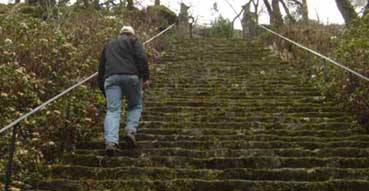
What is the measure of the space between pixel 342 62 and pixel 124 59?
14.4ft

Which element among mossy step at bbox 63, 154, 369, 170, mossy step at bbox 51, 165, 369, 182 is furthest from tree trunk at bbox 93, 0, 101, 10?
mossy step at bbox 51, 165, 369, 182

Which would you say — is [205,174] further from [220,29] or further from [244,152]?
[220,29]

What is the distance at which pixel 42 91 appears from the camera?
773cm

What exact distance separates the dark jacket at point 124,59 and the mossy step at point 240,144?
0.80m

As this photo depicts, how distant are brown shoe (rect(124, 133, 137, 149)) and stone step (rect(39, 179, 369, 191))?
44.4 inches

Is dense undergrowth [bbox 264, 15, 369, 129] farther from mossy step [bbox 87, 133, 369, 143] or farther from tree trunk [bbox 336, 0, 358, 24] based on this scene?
tree trunk [bbox 336, 0, 358, 24]

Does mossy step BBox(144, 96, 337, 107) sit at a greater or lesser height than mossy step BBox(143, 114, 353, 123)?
greater

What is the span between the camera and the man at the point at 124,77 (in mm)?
6922

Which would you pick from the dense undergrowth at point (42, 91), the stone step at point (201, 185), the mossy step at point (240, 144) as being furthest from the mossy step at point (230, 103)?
the stone step at point (201, 185)

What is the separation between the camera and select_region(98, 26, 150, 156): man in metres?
6.92

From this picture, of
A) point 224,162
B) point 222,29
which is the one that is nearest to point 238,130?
point 224,162

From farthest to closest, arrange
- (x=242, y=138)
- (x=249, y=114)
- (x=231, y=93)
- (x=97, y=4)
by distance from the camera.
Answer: (x=97, y=4) → (x=231, y=93) → (x=249, y=114) → (x=242, y=138)

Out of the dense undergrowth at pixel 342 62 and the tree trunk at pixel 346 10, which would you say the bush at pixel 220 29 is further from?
the tree trunk at pixel 346 10

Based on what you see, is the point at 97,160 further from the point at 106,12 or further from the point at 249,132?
the point at 106,12
